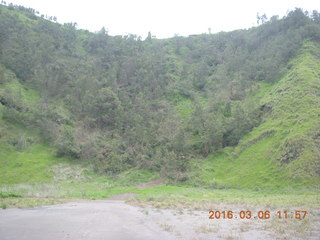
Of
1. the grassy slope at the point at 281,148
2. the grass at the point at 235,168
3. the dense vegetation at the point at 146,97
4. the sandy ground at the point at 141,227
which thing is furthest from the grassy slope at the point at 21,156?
the grassy slope at the point at 281,148

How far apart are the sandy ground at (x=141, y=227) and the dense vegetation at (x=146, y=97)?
20718 mm

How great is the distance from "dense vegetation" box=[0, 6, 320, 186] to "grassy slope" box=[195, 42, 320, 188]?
1.06 ft

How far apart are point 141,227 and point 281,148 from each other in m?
28.0

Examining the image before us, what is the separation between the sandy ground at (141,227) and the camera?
1177 cm

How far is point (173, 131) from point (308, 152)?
79.7 feet

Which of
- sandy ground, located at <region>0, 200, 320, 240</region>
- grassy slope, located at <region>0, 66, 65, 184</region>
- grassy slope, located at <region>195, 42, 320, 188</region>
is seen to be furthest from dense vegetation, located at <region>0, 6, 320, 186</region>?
sandy ground, located at <region>0, 200, 320, 240</region>

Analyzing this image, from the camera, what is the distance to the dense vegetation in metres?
44.9

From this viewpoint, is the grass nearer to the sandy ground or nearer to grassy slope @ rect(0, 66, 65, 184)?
grassy slope @ rect(0, 66, 65, 184)

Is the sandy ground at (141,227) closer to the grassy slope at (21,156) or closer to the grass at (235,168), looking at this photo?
the grass at (235,168)

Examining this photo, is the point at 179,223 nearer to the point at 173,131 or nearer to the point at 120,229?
the point at 120,229

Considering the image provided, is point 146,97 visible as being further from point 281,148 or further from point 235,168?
point 281,148

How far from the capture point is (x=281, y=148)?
3538cm

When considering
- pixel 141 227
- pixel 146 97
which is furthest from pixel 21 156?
pixel 141 227

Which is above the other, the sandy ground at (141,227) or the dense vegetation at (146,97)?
the dense vegetation at (146,97)
